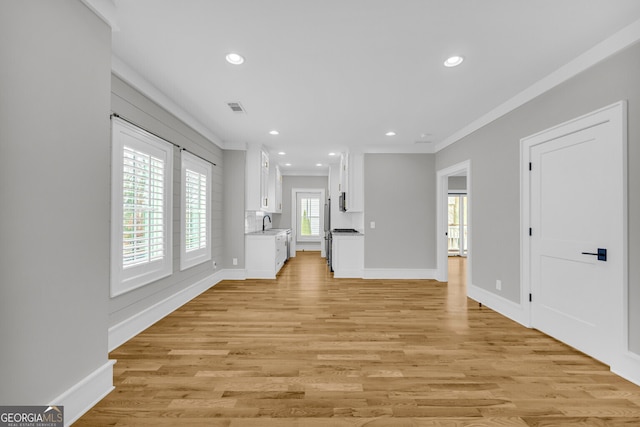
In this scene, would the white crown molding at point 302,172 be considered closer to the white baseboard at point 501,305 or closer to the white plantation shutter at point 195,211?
the white plantation shutter at point 195,211

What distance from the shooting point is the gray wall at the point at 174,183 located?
103 inches

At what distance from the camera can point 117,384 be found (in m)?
1.95

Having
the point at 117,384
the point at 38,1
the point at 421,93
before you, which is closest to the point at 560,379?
the point at 421,93

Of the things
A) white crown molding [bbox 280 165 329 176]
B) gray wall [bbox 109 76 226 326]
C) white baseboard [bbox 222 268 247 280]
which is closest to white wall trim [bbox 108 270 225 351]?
gray wall [bbox 109 76 226 326]

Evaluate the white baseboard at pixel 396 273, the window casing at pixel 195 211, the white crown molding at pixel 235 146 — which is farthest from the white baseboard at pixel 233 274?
the white baseboard at pixel 396 273

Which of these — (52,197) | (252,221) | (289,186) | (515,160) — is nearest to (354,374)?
(52,197)

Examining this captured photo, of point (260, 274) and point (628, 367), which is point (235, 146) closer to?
point (260, 274)

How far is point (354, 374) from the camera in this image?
2.09m

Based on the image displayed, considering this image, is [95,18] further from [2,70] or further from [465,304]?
[465,304]

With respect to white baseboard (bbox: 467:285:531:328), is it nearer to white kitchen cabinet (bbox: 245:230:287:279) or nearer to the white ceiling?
the white ceiling

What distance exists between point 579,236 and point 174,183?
4.55m

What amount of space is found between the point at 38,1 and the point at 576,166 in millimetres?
4118

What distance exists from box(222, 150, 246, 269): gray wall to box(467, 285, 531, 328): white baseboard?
4169 mm

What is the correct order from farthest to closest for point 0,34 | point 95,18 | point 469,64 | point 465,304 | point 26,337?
point 465,304, point 469,64, point 95,18, point 26,337, point 0,34
